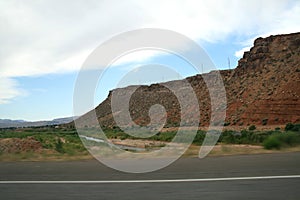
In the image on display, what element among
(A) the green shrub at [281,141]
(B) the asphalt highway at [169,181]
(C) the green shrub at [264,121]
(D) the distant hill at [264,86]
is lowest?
(B) the asphalt highway at [169,181]

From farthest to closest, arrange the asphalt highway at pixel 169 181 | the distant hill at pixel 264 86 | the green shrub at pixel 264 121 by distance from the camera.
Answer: the distant hill at pixel 264 86, the green shrub at pixel 264 121, the asphalt highway at pixel 169 181

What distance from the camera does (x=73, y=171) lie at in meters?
8.63

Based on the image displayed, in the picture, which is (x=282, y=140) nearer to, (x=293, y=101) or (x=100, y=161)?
(x=100, y=161)

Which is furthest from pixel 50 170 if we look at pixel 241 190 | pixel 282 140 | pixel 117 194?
pixel 282 140

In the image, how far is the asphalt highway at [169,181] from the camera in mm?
6172

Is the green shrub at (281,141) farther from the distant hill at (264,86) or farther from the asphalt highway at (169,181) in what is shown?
the distant hill at (264,86)

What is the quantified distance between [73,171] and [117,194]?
2.65 meters

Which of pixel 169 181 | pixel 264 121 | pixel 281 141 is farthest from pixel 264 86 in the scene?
pixel 169 181

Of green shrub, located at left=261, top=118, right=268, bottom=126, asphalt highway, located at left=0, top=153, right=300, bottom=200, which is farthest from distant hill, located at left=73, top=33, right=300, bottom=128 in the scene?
asphalt highway, located at left=0, top=153, right=300, bottom=200

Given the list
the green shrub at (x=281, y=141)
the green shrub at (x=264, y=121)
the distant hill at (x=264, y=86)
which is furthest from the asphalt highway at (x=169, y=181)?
the green shrub at (x=264, y=121)

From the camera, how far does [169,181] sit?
7160 millimetres

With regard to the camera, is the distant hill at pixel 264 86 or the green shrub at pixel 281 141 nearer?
the green shrub at pixel 281 141

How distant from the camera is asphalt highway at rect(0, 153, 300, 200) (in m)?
6.17

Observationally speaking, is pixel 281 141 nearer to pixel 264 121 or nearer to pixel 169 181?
pixel 169 181
